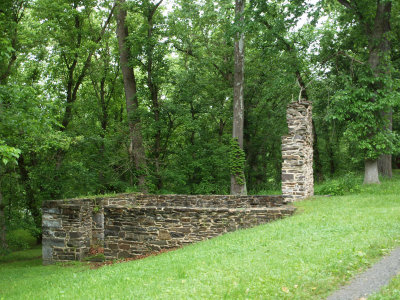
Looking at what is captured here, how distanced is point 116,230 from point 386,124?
35.8 ft

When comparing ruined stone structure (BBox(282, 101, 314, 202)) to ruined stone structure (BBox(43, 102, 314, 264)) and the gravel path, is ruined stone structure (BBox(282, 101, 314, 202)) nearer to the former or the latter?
ruined stone structure (BBox(43, 102, 314, 264))

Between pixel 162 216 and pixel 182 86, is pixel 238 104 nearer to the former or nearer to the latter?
pixel 182 86

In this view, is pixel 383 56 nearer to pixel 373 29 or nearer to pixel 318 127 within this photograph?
pixel 373 29

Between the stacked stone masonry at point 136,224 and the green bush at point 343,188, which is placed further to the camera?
the green bush at point 343,188

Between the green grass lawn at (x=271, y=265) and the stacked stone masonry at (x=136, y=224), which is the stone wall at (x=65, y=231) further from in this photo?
the green grass lawn at (x=271, y=265)

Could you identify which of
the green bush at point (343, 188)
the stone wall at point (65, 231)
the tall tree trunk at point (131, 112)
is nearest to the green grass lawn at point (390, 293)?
the green bush at point (343, 188)

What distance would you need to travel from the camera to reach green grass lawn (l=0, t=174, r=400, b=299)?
4961 mm

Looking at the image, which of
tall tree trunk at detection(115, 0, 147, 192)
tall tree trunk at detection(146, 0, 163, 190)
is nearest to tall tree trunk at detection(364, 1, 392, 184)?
tall tree trunk at detection(146, 0, 163, 190)

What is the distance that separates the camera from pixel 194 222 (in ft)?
35.1

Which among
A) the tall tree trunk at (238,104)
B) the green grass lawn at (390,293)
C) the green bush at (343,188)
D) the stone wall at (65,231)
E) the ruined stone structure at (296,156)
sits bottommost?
the stone wall at (65,231)

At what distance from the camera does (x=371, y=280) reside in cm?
496

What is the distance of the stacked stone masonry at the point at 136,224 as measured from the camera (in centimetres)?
1054

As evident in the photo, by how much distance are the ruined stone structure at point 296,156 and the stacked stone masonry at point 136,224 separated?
57 cm

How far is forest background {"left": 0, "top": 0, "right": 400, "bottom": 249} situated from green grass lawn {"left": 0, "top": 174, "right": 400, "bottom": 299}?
734 centimetres
